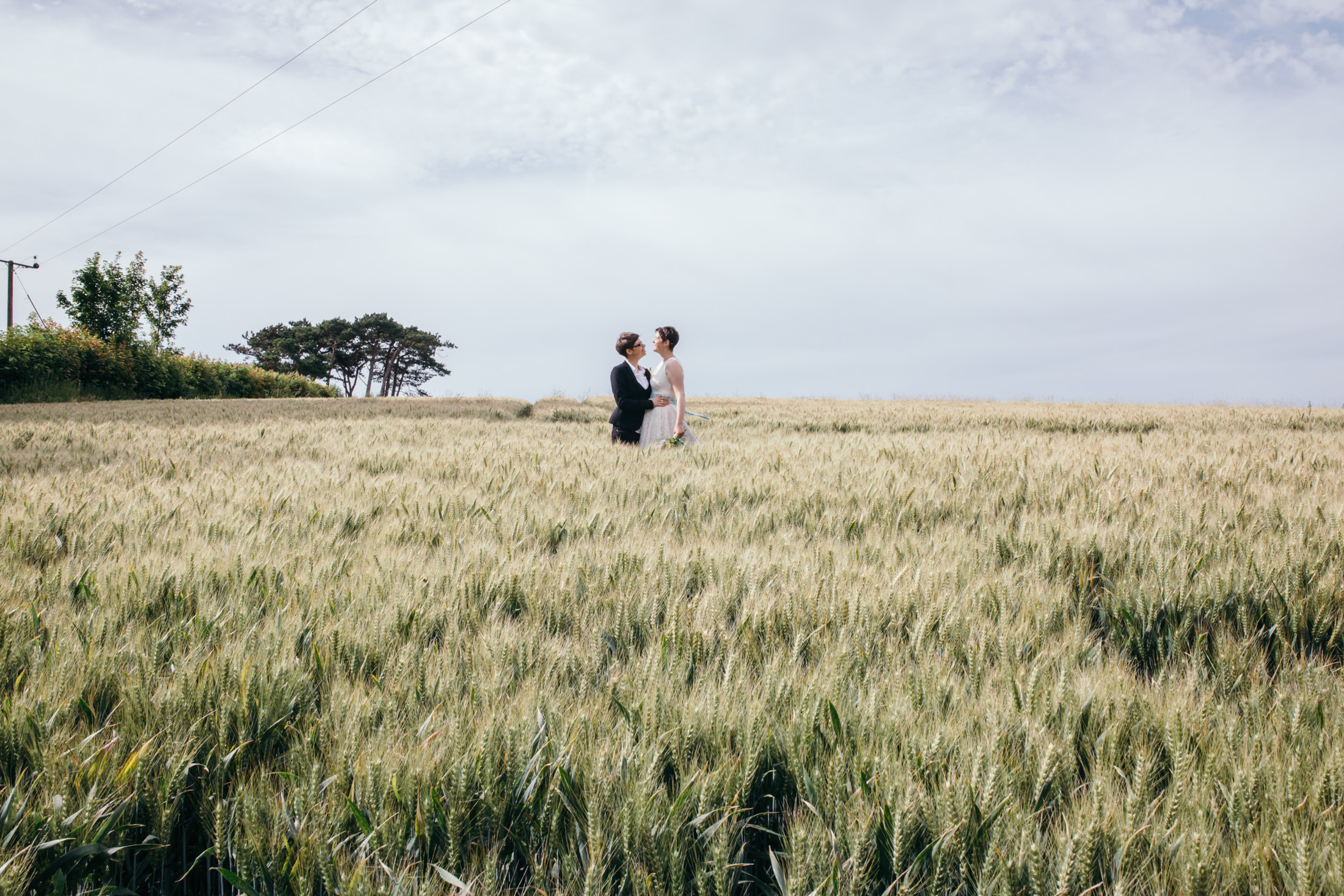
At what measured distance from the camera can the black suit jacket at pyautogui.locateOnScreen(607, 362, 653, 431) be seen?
784 centimetres

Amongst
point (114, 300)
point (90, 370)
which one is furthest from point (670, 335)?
point (114, 300)

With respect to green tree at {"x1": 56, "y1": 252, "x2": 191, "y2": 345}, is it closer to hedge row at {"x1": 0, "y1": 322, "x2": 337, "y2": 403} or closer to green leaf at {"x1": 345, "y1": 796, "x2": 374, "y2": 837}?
hedge row at {"x1": 0, "y1": 322, "x2": 337, "y2": 403}

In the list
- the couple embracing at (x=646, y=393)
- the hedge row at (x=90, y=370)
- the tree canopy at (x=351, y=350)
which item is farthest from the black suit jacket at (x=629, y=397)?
the tree canopy at (x=351, y=350)

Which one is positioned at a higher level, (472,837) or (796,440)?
(796,440)

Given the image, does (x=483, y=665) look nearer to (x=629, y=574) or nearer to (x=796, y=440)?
(x=629, y=574)

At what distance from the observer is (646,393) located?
827cm

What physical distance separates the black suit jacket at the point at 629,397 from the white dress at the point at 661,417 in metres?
0.09

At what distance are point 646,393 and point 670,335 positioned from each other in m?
0.83

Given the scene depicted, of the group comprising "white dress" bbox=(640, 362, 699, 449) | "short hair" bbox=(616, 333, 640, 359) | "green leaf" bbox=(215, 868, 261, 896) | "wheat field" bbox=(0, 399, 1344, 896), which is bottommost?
"green leaf" bbox=(215, 868, 261, 896)

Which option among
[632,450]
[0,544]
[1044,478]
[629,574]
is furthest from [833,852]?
[632,450]

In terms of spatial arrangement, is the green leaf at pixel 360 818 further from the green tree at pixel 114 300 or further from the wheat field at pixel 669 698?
the green tree at pixel 114 300

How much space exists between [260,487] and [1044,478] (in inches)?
205

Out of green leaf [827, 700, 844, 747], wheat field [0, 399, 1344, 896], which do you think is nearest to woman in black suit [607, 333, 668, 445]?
wheat field [0, 399, 1344, 896]

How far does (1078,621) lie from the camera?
6.73 ft
